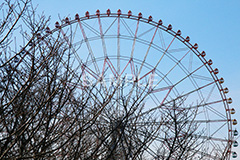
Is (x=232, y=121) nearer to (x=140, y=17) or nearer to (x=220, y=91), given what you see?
(x=220, y=91)

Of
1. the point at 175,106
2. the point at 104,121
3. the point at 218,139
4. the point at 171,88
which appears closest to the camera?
the point at 104,121

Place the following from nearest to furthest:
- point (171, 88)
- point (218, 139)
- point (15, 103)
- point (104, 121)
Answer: point (15, 103)
point (104, 121)
point (171, 88)
point (218, 139)

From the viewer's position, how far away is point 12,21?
683cm

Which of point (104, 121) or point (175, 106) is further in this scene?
point (175, 106)

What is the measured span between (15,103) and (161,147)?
25.6ft

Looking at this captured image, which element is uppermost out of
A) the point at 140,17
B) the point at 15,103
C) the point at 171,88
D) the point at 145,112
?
the point at 140,17

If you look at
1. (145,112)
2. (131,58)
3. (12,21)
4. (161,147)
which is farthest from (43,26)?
(131,58)

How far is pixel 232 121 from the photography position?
18.5m

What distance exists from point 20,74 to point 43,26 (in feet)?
4.28

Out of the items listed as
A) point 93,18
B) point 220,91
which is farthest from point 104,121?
point 220,91

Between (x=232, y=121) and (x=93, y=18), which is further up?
(x=93, y=18)

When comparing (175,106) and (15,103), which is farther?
(175,106)

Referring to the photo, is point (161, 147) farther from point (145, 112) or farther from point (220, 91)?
point (220, 91)

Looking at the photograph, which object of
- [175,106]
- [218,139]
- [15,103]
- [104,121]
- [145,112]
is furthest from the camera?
[218,139]
